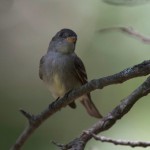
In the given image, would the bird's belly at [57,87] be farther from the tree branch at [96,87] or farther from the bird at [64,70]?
the tree branch at [96,87]

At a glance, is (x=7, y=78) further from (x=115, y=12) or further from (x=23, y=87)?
(x=115, y=12)

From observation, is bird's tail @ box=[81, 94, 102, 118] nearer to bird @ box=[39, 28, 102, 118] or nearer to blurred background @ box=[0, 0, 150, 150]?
bird @ box=[39, 28, 102, 118]

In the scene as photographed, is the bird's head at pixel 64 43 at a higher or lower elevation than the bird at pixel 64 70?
higher

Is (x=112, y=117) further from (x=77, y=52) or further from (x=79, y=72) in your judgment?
(x=77, y=52)

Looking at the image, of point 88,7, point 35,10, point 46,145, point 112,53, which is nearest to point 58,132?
point 46,145

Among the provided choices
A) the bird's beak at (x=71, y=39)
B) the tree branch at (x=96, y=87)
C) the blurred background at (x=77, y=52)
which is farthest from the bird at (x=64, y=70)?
the tree branch at (x=96, y=87)

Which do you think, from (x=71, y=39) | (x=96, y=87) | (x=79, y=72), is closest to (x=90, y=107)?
(x=79, y=72)

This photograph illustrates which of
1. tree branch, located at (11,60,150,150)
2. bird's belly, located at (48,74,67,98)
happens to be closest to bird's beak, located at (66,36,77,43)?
bird's belly, located at (48,74,67,98)

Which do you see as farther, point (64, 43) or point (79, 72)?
point (64, 43)
